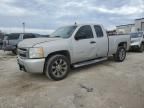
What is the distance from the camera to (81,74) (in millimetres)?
6637

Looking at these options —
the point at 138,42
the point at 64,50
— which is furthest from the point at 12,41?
the point at 138,42

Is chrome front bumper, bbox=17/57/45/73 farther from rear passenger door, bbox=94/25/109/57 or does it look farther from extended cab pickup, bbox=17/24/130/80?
rear passenger door, bbox=94/25/109/57

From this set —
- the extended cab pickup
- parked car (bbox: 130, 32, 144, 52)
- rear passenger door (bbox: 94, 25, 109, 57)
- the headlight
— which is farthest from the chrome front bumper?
parked car (bbox: 130, 32, 144, 52)

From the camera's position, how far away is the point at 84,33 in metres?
6.81

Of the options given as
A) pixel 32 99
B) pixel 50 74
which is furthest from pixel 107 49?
pixel 32 99

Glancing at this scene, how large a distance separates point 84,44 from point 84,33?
1.50 feet

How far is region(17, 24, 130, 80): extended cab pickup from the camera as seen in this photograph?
554 centimetres

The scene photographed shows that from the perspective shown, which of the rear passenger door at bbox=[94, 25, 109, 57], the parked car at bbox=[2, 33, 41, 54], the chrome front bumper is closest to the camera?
the chrome front bumper

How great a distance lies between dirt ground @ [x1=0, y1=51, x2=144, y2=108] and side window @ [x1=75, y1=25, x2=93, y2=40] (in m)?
1.34

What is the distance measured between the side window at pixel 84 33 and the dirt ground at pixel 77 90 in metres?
1.34

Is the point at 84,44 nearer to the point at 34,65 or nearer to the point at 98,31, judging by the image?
the point at 98,31

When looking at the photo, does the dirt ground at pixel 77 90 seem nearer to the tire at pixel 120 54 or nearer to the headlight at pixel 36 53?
the headlight at pixel 36 53

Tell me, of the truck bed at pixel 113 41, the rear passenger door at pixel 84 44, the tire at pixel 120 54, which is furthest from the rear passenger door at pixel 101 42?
the tire at pixel 120 54

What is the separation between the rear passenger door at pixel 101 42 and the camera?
23.7 feet
